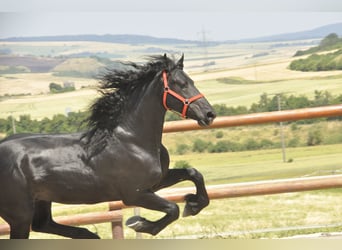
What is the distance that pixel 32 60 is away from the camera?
364 inches

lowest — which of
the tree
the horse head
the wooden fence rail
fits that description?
the wooden fence rail

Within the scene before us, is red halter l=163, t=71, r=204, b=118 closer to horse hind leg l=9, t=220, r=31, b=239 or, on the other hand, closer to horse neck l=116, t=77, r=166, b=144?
horse neck l=116, t=77, r=166, b=144

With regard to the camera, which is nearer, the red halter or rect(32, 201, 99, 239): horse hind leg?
the red halter

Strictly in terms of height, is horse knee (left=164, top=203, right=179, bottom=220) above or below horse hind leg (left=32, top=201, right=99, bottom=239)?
above

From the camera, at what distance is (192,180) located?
3490 millimetres

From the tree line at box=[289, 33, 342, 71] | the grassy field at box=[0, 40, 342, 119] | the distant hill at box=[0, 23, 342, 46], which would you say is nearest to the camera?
the grassy field at box=[0, 40, 342, 119]

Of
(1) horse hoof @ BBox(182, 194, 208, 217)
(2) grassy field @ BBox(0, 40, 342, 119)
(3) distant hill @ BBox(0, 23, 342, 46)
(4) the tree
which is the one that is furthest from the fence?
(4) the tree

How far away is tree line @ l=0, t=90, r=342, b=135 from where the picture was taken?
6.29m

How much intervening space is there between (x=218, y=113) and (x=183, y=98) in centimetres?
508

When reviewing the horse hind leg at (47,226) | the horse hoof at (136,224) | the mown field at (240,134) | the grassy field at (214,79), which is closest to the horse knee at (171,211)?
the horse hoof at (136,224)

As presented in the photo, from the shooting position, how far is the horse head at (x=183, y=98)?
318cm

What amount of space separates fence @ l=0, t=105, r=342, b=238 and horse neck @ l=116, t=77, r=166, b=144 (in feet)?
2.64

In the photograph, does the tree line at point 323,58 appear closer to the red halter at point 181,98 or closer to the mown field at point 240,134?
the mown field at point 240,134

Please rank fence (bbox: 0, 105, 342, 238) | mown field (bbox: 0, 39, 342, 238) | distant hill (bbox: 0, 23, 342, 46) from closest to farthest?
1. fence (bbox: 0, 105, 342, 238)
2. mown field (bbox: 0, 39, 342, 238)
3. distant hill (bbox: 0, 23, 342, 46)
